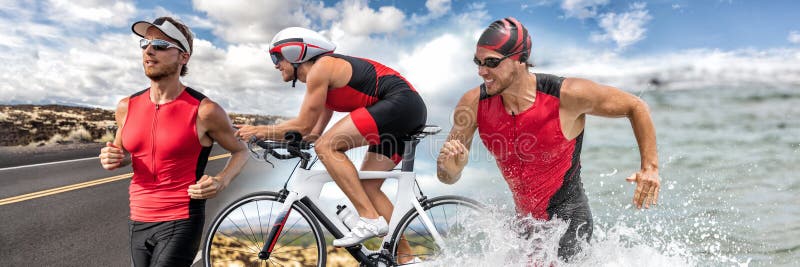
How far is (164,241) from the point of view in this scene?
3.42 metres

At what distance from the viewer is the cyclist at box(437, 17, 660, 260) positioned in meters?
3.00

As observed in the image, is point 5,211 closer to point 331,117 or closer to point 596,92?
point 331,117

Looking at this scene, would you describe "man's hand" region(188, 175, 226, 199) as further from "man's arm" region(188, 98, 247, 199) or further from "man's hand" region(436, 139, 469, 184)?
"man's hand" region(436, 139, 469, 184)

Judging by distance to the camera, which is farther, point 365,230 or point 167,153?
point 365,230

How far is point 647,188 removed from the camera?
112 inches

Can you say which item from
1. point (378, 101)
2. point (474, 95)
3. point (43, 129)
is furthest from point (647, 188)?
point (43, 129)

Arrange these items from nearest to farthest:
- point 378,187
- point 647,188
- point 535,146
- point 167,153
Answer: point 647,188, point 535,146, point 167,153, point 378,187

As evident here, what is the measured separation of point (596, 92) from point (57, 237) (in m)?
7.13

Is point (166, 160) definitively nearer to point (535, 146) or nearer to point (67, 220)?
point (535, 146)

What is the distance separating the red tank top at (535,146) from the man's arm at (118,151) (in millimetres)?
2273

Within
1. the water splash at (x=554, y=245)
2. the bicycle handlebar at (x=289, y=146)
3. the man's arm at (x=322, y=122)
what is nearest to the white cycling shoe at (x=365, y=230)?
the water splash at (x=554, y=245)

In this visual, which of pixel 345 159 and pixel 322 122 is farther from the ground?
pixel 322 122

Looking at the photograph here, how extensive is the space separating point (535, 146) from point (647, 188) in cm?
62

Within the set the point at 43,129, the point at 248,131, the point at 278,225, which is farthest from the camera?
the point at 43,129
